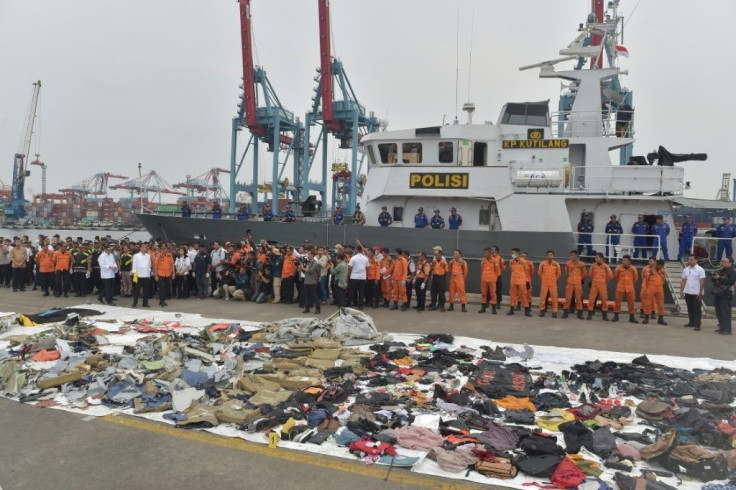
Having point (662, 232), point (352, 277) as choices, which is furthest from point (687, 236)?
point (352, 277)

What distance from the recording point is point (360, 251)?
1099 centimetres

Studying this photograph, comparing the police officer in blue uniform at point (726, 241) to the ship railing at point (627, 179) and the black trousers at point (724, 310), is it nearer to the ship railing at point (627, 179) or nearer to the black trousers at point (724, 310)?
the ship railing at point (627, 179)

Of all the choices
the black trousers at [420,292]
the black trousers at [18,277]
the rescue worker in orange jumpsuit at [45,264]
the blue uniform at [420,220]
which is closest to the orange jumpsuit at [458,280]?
the black trousers at [420,292]

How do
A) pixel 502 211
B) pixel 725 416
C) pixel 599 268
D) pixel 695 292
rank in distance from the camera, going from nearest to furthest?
1. pixel 725 416
2. pixel 695 292
3. pixel 599 268
4. pixel 502 211

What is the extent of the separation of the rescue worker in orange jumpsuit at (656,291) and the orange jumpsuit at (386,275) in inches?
209

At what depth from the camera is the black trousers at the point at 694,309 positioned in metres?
9.08

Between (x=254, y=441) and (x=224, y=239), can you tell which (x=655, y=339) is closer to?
(x=254, y=441)

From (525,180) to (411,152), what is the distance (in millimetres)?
3293

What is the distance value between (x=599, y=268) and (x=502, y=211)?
3522 millimetres

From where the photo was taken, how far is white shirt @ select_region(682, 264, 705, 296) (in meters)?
9.03

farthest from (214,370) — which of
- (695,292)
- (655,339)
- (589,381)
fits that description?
(695,292)

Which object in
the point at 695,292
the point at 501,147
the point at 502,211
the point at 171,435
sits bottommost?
the point at 171,435

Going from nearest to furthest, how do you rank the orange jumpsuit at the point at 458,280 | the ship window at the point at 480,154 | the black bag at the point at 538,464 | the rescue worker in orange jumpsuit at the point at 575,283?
the black bag at the point at 538,464
the rescue worker in orange jumpsuit at the point at 575,283
the orange jumpsuit at the point at 458,280
the ship window at the point at 480,154

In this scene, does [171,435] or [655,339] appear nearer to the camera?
[171,435]
